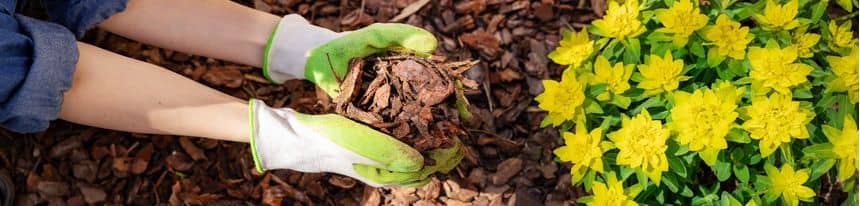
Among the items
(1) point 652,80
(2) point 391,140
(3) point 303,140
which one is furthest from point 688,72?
Result: (3) point 303,140

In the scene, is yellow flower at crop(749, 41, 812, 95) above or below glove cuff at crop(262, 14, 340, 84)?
above

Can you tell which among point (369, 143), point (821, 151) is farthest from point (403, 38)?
point (821, 151)

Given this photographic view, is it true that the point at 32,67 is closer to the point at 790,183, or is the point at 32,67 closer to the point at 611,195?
the point at 611,195

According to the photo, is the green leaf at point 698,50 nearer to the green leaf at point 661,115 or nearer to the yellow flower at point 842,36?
the green leaf at point 661,115

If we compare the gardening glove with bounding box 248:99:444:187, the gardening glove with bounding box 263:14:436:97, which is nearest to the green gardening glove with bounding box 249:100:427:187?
the gardening glove with bounding box 248:99:444:187

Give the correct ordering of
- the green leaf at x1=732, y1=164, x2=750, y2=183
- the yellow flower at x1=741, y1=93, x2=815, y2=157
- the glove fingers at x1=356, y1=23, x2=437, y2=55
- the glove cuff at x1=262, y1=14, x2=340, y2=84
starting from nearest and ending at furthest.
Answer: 1. the yellow flower at x1=741, y1=93, x2=815, y2=157
2. the green leaf at x1=732, y1=164, x2=750, y2=183
3. the glove fingers at x1=356, y1=23, x2=437, y2=55
4. the glove cuff at x1=262, y1=14, x2=340, y2=84

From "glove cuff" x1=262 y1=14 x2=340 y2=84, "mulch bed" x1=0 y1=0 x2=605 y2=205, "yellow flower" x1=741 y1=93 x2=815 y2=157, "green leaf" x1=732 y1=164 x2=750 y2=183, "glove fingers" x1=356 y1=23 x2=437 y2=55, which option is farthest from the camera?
"mulch bed" x1=0 y1=0 x2=605 y2=205

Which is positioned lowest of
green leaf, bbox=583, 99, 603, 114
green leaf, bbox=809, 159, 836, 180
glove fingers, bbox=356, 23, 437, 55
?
green leaf, bbox=809, 159, 836, 180

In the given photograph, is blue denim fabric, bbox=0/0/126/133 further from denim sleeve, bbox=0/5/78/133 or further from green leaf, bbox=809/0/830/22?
green leaf, bbox=809/0/830/22

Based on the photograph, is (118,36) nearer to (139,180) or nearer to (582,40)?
(139,180)
